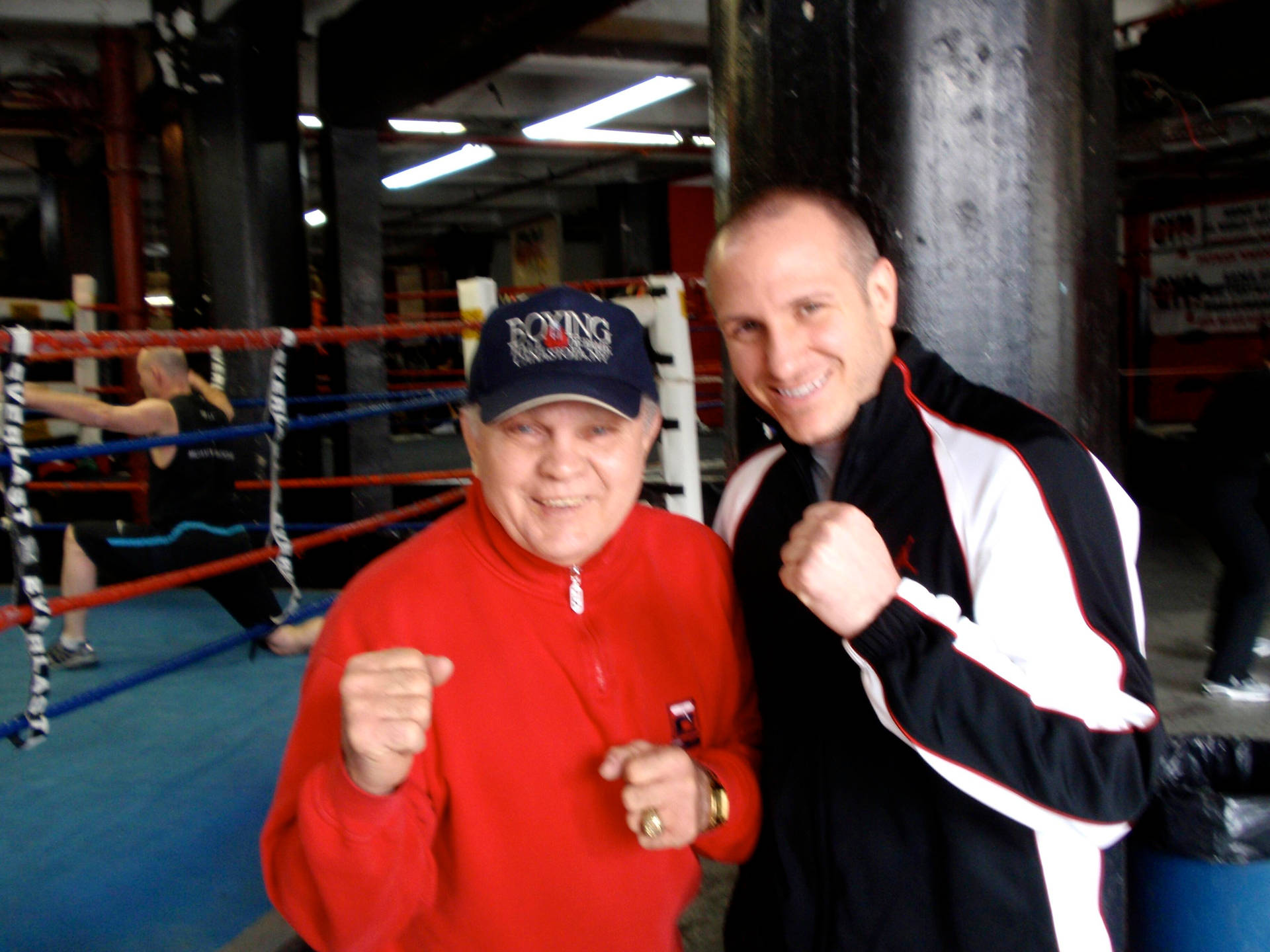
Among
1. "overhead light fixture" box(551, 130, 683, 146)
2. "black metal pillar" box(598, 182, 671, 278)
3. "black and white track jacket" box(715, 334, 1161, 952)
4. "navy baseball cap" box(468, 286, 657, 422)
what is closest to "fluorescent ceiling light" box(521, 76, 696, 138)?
"overhead light fixture" box(551, 130, 683, 146)

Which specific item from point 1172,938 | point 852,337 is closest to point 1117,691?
point 852,337

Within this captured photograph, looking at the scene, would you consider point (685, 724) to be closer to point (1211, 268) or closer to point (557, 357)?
point (557, 357)

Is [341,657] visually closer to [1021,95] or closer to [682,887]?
[682,887]

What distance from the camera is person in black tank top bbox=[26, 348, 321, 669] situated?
3.89 metres

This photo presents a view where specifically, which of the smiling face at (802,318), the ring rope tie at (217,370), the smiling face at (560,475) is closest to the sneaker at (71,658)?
the ring rope tie at (217,370)

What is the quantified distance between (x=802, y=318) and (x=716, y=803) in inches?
24.3

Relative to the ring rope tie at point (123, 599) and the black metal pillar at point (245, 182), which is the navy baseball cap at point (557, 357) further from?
the black metal pillar at point (245, 182)

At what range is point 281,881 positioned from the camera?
112cm

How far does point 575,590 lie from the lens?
1.24m

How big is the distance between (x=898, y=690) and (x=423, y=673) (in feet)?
1.61

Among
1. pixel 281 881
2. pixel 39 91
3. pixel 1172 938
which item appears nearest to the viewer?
pixel 281 881

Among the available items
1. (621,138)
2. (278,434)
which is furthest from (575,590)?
(621,138)

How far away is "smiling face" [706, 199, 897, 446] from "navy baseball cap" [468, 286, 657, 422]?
5.9 inches

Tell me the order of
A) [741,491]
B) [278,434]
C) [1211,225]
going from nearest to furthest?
1. [741,491]
2. [278,434]
3. [1211,225]
